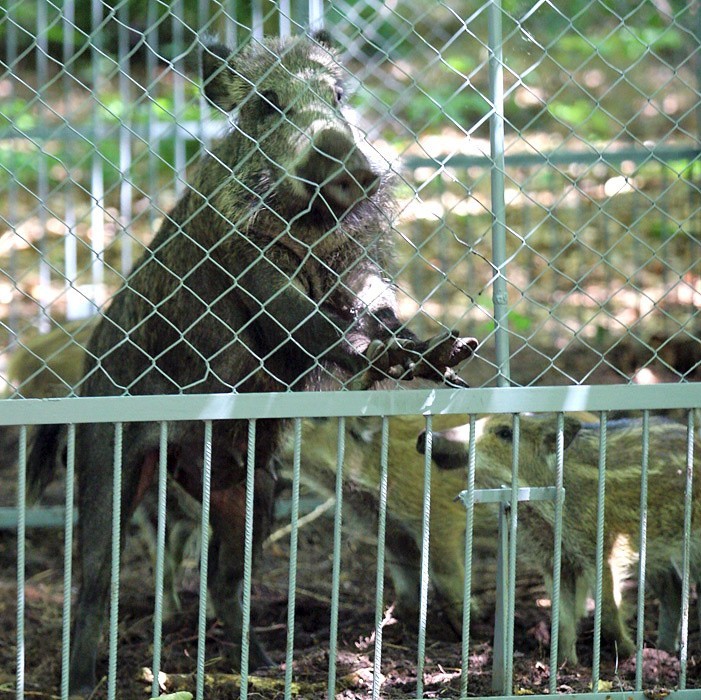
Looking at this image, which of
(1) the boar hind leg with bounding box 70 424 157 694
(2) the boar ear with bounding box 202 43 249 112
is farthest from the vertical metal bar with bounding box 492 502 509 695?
(2) the boar ear with bounding box 202 43 249 112

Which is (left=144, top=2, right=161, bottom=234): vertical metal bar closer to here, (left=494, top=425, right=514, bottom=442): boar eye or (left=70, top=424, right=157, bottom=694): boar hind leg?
(left=70, top=424, right=157, bottom=694): boar hind leg

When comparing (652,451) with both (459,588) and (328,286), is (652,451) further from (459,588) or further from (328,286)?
(328,286)

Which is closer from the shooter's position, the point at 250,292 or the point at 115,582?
the point at 115,582

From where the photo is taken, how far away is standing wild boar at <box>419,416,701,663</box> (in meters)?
4.23

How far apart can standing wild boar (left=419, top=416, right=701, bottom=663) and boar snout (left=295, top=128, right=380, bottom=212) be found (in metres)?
1.10

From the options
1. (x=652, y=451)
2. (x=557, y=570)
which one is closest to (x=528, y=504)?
(x=652, y=451)

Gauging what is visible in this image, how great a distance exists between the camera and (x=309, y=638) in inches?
182

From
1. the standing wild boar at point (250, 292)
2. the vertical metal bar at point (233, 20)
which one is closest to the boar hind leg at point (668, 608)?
the standing wild boar at point (250, 292)

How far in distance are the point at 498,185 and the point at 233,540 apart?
1.99 metres

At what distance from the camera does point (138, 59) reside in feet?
36.2

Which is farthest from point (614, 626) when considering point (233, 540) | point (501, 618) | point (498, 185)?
point (498, 185)

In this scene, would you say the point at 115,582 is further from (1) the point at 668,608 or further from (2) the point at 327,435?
(1) the point at 668,608

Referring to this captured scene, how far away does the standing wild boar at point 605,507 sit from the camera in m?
4.23

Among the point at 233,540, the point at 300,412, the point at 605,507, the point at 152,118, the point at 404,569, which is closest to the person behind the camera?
the point at 300,412
